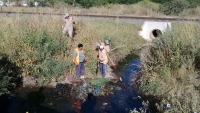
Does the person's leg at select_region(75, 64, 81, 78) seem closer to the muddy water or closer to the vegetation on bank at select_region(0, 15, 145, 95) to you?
the vegetation on bank at select_region(0, 15, 145, 95)

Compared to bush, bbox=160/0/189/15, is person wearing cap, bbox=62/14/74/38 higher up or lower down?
lower down

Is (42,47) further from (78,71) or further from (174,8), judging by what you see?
(174,8)

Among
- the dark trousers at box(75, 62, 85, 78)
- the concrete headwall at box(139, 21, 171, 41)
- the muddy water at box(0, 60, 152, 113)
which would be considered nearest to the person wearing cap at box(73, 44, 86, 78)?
the dark trousers at box(75, 62, 85, 78)

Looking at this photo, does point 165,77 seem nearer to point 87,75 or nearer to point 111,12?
point 87,75

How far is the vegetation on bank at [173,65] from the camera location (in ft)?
24.8

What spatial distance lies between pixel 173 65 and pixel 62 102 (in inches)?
→ 140

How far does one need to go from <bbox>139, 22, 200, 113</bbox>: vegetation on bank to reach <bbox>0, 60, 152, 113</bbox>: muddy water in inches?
26.4

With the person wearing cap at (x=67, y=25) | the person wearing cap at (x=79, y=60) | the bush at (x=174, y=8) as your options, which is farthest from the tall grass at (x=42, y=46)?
the bush at (x=174, y=8)

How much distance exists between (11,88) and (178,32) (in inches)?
221

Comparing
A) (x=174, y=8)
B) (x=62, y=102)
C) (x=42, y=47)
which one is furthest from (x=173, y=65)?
(x=174, y=8)

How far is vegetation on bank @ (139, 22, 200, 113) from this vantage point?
755 centimetres

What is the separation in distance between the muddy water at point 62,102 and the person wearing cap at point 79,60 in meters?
1.20

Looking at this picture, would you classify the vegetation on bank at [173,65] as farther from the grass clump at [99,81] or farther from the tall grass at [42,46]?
the tall grass at [42,46]

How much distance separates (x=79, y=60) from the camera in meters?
8.77
